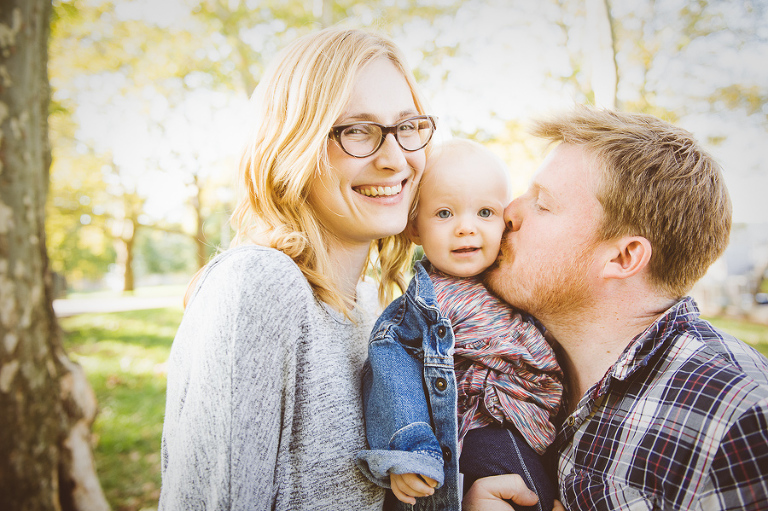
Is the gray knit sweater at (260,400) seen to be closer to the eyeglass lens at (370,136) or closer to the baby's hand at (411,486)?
the baby's hand at (411,486)

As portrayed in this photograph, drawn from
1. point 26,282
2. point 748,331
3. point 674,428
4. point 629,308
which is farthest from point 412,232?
point 748,331

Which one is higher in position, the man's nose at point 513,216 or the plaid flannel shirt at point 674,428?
the man's nose at point 513,216

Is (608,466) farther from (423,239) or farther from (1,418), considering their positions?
(1,418)

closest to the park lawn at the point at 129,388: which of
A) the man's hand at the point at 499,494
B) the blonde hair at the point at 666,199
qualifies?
the man's hand at the point at 499,494

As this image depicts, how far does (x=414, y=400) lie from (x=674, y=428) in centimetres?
92

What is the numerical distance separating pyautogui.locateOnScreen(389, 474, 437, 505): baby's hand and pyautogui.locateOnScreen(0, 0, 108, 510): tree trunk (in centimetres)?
224

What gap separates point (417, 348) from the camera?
188cm

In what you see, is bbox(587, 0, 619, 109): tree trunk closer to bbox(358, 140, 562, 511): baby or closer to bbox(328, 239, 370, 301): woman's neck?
bbox(358, 140, 562, 511): baby

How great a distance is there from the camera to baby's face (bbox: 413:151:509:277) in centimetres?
215

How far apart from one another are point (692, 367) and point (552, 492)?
0.75m

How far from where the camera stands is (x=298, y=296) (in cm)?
162

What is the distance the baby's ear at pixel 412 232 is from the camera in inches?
96.0

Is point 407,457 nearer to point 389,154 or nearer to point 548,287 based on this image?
point 548,287

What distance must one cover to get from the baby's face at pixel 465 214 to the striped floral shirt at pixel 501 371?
201 mm
